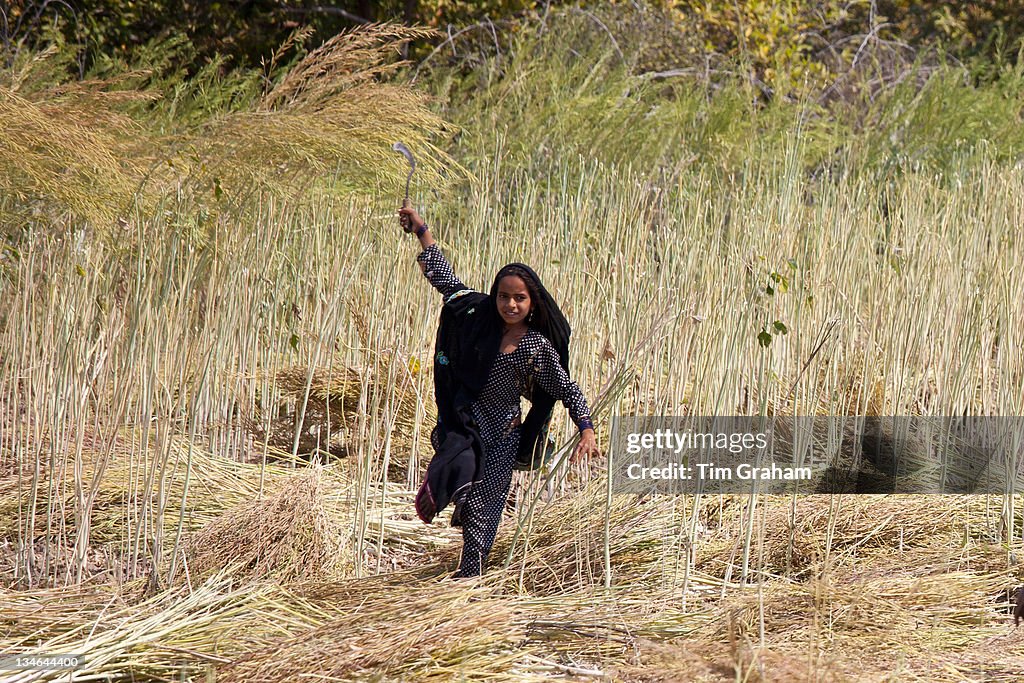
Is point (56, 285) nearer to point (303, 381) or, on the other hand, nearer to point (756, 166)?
point (303, 381)

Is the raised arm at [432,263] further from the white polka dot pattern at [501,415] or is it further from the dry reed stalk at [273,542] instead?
the dry reed stalk at [273,542]

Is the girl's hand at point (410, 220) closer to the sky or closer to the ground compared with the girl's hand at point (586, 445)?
closer to the sky

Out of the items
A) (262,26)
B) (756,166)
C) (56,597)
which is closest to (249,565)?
(56,597)

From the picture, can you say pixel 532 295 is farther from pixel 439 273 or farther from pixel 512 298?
pixel 439 273

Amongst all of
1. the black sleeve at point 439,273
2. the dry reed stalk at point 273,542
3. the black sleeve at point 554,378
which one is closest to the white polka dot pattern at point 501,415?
the black sleeve at point 554,378

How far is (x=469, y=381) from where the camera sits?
2.41 m

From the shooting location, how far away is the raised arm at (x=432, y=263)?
8.17 feet

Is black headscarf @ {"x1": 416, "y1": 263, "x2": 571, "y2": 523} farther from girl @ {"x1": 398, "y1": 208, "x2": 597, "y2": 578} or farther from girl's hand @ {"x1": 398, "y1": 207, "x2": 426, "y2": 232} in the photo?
girl's hand @ {"x1": 398, "y1": 207, "x2": 426, "y2": 232}

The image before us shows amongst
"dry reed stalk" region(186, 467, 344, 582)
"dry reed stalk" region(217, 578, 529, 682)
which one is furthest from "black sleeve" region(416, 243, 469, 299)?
"dry reed stalk" region(217, 578, 529, 682)

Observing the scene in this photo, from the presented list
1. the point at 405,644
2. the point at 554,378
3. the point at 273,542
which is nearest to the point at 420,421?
the point at 273,542

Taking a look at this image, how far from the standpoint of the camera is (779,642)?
2064 mm

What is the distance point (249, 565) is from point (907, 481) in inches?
67.7

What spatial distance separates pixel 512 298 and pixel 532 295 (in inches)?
2.0

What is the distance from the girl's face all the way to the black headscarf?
0.5 inches
